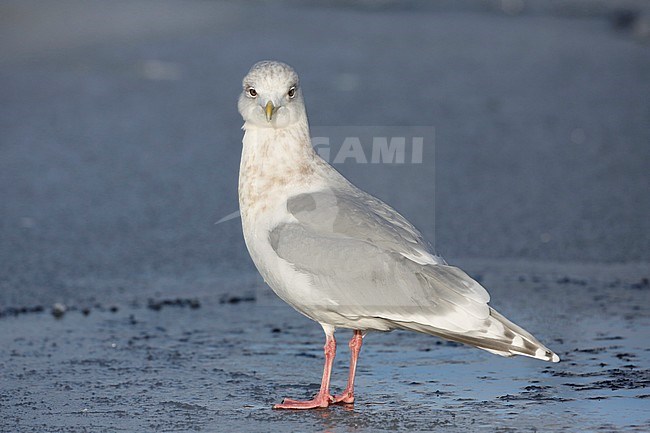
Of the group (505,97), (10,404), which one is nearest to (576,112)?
(505,97)

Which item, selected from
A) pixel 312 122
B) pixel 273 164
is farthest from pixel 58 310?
pixel 312 122

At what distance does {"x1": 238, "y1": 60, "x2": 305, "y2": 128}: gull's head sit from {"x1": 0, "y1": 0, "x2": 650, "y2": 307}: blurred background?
168cm

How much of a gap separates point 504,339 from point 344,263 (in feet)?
2.36

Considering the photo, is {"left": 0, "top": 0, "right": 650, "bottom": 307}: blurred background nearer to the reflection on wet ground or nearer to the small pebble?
the small pebble

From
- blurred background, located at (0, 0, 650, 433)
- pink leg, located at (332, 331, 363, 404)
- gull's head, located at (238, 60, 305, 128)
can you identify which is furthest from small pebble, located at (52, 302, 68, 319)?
pink leg, located at (332, 331, 363, 404)

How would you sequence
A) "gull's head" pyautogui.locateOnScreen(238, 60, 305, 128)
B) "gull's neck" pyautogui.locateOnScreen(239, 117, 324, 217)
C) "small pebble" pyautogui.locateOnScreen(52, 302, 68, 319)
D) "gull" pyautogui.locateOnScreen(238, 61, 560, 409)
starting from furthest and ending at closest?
"small pebble" pyautogui.locateOnScreen(52, 302, 68, 319)
"gull's head" pyautogui.locateOnScreen(238, 60, 305, 128)
"gull's neck" pyautogui.locateOnScreen(239, 117, 324, 217)
"gull" pyautogui.locateOnScreen(238, 61, 560, 409)

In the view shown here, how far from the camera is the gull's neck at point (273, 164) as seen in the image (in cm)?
503

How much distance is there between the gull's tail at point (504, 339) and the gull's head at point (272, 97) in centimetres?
123

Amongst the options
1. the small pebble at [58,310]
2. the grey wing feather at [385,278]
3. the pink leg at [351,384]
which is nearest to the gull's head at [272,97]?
the grey wing feather at [385,278]

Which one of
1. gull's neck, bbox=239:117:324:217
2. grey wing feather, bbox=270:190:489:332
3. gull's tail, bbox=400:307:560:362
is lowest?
gull's tail, bbox=400:307:560:362

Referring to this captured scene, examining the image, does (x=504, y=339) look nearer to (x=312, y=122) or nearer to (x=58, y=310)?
(x=58, y=310)

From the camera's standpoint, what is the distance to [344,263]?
470 centimetres

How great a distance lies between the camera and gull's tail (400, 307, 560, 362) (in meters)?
4.42

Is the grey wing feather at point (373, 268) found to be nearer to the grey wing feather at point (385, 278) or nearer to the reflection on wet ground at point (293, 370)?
the grey wing feather at point (385, 278)
